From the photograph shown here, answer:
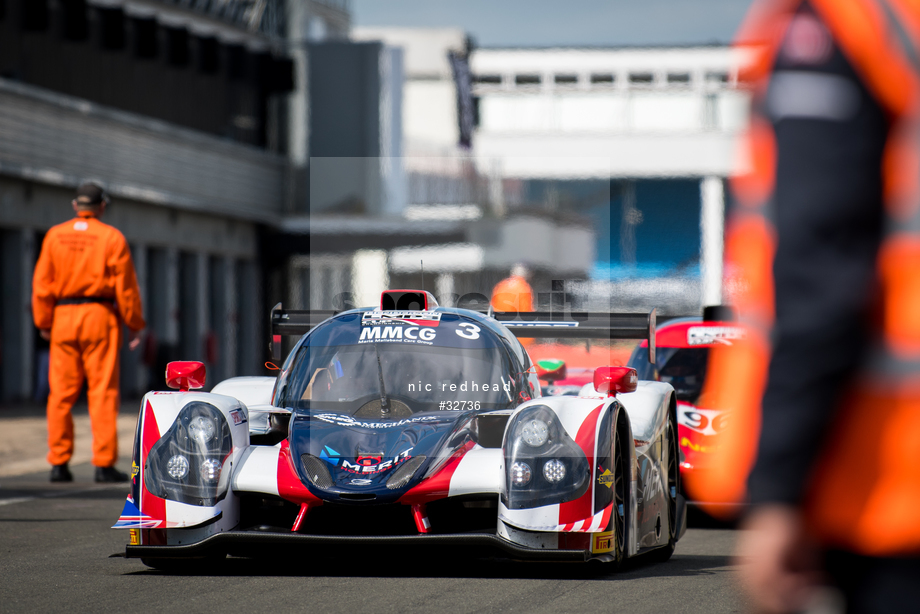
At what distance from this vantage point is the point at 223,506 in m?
5.84

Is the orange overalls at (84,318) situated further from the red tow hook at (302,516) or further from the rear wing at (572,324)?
the red tow hook at (302,516)

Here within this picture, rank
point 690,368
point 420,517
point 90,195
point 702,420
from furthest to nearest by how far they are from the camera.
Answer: point 90,195, point 690,368, point 702,420, point 420,517

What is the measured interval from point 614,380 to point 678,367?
3.33m

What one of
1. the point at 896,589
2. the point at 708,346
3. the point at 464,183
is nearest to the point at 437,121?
the point at 464,183

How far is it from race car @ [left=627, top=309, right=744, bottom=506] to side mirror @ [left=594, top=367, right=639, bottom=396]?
8.64 ft

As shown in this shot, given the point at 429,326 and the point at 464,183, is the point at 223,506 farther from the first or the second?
the point at 464,183

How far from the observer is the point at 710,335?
952 cm

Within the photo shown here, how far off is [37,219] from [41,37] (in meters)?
2.98

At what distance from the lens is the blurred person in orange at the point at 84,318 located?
32.1 ft

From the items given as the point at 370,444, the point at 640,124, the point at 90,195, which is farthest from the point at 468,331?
the point at 640,124

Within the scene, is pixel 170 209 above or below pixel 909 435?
above

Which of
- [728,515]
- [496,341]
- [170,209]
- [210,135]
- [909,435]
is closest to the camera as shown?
[909,435]

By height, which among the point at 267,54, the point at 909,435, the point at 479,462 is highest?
the point at 267,54

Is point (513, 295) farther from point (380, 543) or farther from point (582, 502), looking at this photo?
point (380, 543)
